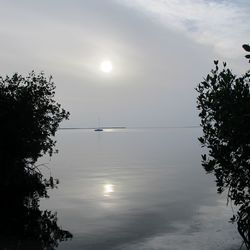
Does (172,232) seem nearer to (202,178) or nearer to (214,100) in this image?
(214,100)

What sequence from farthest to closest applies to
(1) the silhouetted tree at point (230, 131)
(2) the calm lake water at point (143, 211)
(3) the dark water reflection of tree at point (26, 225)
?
(2) the calm lake water at point (143, 211) → (3) the dark water reflection of tree at point (26, 225) → (1) the silhouetted tree at point (230, 131)

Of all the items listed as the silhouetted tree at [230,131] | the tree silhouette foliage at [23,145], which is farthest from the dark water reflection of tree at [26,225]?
the silhouetted tree at [230,131]

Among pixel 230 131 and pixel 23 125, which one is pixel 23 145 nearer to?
pixel 23 125

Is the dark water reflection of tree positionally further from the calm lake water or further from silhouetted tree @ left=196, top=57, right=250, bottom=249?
silhouetted tree @ left=196, top=57, right=250, bottom=249

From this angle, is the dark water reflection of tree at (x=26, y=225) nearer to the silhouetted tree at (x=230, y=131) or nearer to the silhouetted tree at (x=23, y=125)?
the silhouetted tree at (x=23, y=125)

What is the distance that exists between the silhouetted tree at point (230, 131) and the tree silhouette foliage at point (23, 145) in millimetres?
13922

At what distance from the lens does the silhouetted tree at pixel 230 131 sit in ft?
45.1

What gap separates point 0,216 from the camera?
2925cm

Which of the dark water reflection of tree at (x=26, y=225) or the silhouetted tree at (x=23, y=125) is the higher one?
the silhouetted tree at (x=23, y=125)

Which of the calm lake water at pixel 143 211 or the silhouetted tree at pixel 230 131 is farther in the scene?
the calm lake water at pixel 143 211

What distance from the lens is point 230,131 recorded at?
1404cm

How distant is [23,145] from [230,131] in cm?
2204

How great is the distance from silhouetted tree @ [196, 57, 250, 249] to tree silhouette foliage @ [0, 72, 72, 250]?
548 inches

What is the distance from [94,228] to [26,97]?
12376 millimetres
